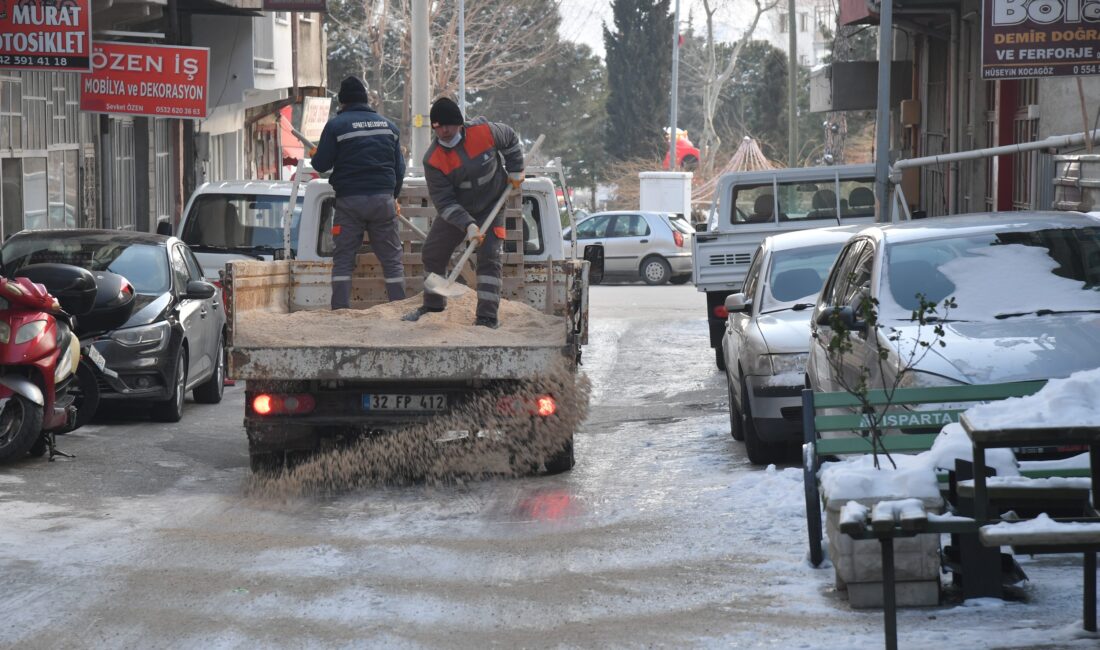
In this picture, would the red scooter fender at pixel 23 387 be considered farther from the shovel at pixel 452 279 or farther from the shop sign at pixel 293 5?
the shop sign at pixel 293 5

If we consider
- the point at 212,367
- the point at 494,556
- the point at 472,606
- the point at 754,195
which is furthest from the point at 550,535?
the point at 754,195

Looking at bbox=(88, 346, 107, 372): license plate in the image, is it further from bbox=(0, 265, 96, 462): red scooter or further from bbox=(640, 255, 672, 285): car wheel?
bbox=(640, 255, 672, 285): car wheel

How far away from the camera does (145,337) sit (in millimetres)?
12914

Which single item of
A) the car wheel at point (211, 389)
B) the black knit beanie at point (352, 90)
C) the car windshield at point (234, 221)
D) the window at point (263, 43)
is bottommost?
the car wheel at point (211, 389)

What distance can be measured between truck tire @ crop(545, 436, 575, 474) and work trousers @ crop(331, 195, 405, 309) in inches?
80.7

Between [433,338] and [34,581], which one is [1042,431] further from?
[433,338]

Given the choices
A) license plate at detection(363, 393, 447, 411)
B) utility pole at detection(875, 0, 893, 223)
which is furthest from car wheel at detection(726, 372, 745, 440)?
utility pole at detection(875, 0, 893, 223)

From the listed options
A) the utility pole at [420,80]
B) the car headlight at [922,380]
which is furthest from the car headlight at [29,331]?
the utility pole at [420,80]

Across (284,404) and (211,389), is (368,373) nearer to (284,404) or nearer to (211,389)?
(284,404)

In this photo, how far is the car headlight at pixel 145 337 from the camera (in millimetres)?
12836

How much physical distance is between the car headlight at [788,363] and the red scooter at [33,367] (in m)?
4.65

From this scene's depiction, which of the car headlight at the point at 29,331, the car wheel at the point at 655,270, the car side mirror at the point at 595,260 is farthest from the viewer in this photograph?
the car wheel at the point at 655,270

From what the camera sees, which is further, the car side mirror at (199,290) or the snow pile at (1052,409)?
the car side mirror at (199,290)

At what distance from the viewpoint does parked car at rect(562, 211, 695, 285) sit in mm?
34406
